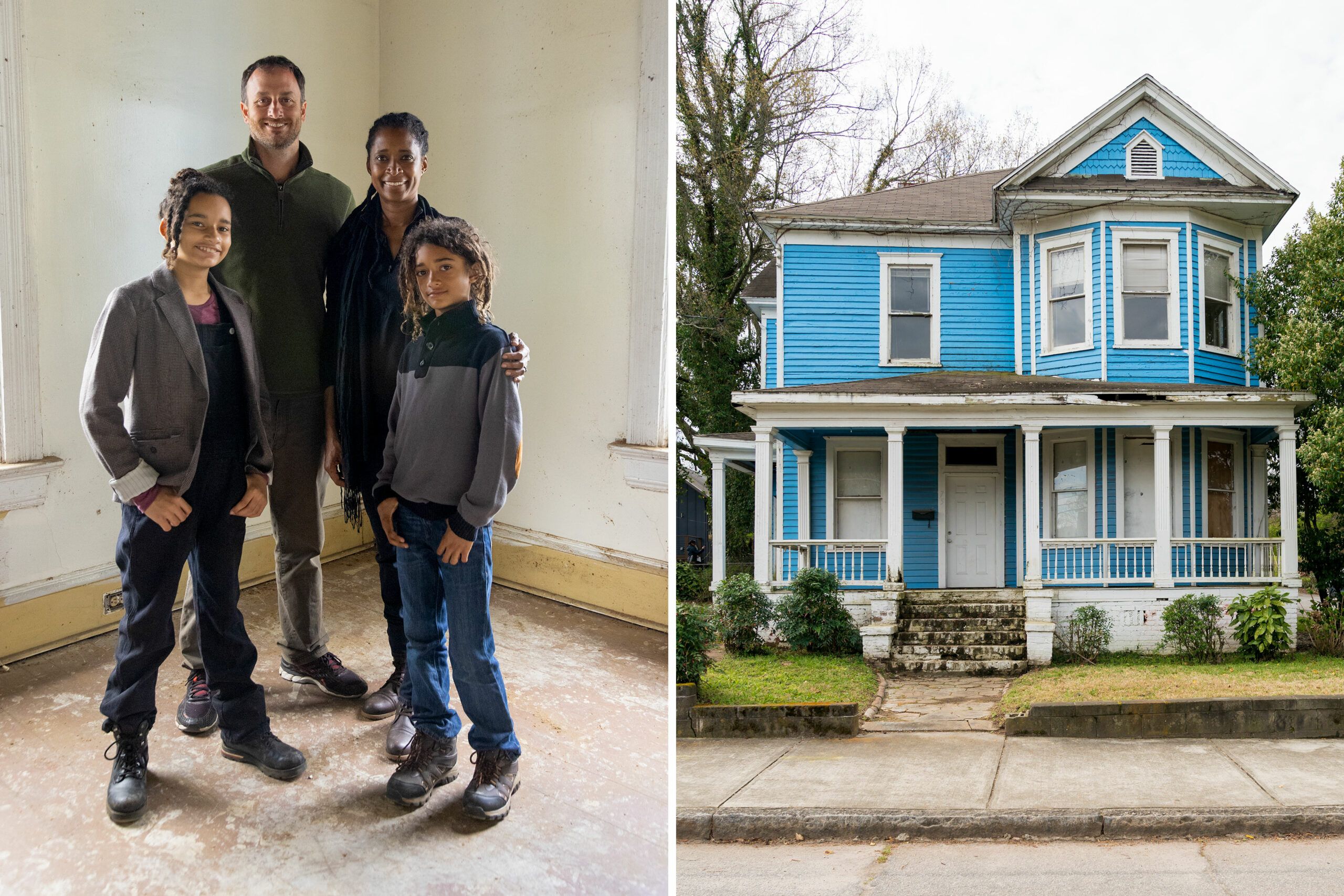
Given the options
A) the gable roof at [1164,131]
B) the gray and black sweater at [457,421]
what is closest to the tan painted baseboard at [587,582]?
the gray and black sweater at [457,421]

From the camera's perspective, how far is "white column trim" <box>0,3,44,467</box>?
252 cm

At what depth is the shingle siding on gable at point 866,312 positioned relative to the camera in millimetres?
10961

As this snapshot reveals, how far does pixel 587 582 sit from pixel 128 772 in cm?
145

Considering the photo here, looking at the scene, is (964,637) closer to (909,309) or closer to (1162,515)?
(1162,515)

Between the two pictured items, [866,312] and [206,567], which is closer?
[206,567]

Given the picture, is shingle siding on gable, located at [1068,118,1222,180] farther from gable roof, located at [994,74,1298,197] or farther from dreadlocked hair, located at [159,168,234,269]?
dreadlocked hair, located at [159,168,234,269]

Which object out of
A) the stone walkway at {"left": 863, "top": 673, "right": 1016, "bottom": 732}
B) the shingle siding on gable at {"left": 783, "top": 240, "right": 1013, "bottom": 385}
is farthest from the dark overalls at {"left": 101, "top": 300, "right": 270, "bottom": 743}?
the shingle siding on gable at {"left": 783, "top": 240, "right": 1013, "bottom": 385}

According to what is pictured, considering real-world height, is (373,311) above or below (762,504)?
above

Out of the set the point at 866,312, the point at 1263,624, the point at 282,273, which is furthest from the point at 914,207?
the point at 282,273

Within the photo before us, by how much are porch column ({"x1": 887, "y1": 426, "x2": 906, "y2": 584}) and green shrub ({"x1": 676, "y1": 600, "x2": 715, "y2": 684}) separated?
2681mm

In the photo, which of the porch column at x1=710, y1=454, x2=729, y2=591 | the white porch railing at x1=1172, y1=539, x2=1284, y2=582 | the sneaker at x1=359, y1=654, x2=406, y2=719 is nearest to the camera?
the sneaker at x1=359, y1=654, x2=406, y2=719

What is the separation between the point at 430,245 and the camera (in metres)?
2.69

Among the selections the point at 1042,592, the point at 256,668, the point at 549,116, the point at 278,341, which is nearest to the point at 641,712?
the point at 256,668

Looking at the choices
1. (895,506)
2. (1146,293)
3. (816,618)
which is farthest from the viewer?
(1146,293)
